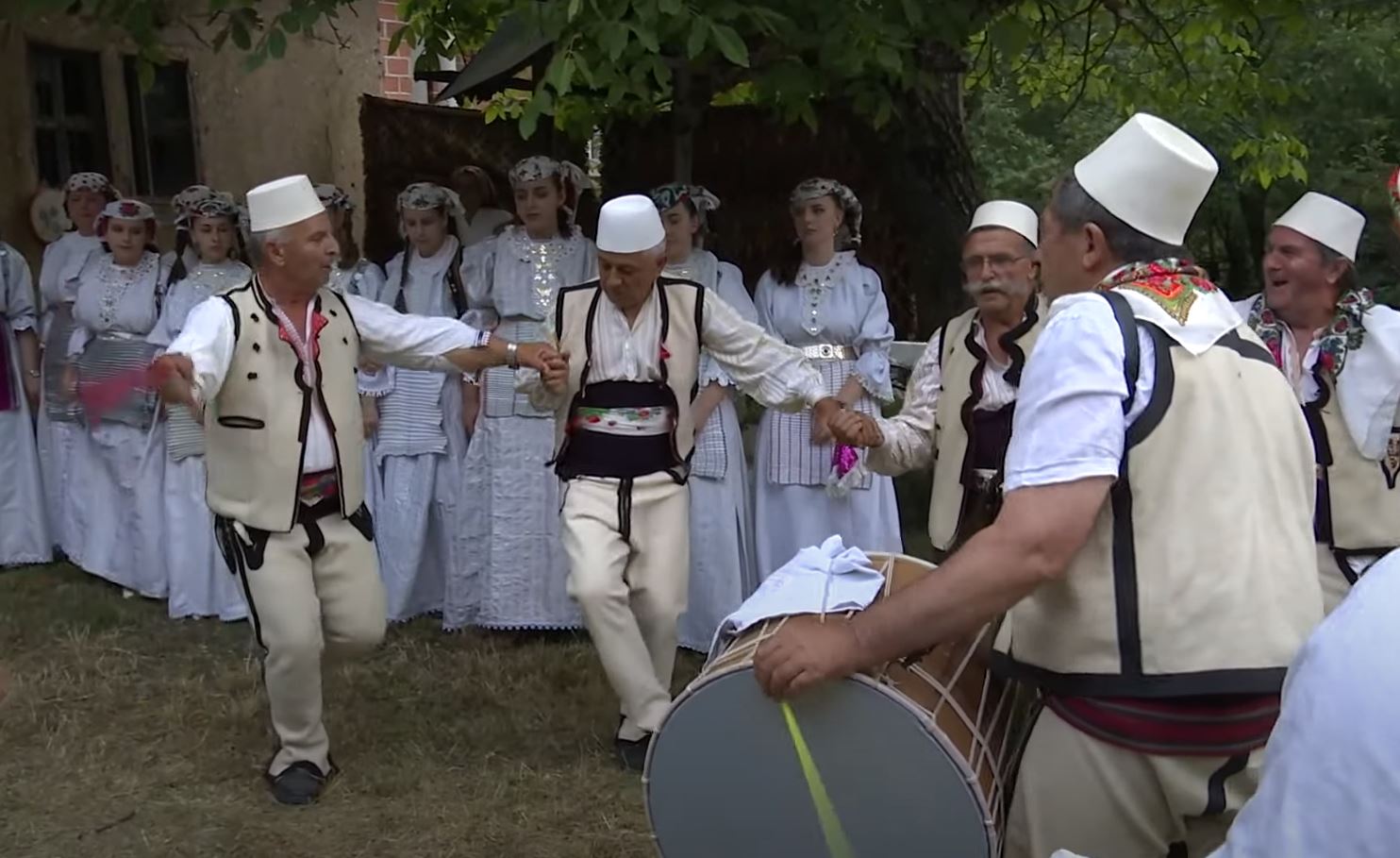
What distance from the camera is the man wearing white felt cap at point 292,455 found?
3.86m

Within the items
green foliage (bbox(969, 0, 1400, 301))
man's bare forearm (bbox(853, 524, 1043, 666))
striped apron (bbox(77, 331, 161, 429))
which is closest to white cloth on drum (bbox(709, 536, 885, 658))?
man's bare forearm (bbox(853, 524, 1043, 666))

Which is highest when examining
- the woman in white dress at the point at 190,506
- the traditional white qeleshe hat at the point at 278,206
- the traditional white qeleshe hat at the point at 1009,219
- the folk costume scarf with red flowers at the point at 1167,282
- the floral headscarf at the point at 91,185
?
the floral headscarf at the point at 91,185

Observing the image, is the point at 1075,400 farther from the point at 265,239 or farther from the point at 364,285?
the point at 364,285

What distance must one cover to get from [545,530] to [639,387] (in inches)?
60.6

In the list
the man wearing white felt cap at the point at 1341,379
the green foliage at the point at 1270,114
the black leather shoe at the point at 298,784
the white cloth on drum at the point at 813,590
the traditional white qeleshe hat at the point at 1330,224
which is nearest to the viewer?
the white cloth on drum at the point at 813,590

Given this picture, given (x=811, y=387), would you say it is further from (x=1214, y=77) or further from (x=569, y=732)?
(x=1214, y=77)

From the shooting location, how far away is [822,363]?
5.36 m

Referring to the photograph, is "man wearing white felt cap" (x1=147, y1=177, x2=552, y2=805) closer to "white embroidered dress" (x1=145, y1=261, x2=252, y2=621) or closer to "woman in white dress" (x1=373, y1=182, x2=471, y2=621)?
"woman in white dress" (x1=373, y1=182, x2=471, y2=621)

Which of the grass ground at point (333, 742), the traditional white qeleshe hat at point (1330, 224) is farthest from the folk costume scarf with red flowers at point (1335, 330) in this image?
the grass ground at point (333, 742)

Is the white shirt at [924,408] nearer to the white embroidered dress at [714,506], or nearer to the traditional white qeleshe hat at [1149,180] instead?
the white embroidered dress at [714,506]

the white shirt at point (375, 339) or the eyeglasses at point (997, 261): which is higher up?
the eyeglasses at point (997, 261)

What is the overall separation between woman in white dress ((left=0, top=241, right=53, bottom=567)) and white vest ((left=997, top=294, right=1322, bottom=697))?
19.7ft

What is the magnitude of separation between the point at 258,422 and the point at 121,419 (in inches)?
112

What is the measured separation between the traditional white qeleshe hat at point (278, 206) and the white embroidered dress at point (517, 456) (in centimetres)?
161
